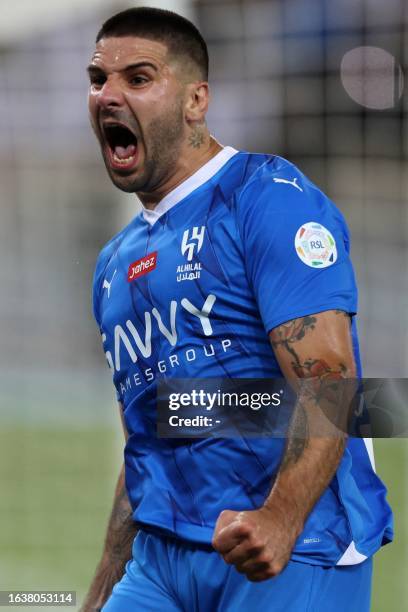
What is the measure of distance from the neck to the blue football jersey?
93mm

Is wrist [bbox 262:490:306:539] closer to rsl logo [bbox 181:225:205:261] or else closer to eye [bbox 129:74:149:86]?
rsl logo [bbox 181:225:205:261]

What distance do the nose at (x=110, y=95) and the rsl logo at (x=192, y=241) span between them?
379 mm

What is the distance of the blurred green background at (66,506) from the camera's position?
5.20 metres

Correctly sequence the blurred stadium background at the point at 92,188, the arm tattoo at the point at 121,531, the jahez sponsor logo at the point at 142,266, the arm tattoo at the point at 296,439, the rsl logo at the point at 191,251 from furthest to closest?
1. the blurred stadium background at the point at 92,188
2. the arm tattoo at the point at 121,531
3. the jahez sponsor logo at the point at 142,266
4. the rsl logo at the point at 191,251
5. the arm tattoo at the point at 296,439

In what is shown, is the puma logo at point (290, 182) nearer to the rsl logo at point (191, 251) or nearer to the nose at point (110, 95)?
the rsl logo at point (191, 251)

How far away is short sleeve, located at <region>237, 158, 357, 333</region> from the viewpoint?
93.0 inches

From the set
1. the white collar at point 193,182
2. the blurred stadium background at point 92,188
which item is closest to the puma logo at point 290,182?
the white collar at point 193,182

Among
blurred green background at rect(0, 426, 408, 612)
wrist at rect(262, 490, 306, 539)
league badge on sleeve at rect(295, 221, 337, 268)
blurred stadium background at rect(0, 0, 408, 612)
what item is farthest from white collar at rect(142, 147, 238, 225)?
blurred stadium background at rect(0, 0, 408, 612)

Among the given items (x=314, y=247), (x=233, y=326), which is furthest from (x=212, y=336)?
(x=314, y=247)

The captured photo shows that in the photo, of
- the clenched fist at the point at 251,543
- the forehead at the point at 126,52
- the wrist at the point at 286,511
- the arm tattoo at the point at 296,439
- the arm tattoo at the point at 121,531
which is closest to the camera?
the clenched fist at the point at 251,543

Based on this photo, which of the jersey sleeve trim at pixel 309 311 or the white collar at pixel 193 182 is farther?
Answer: the white collar at pixel 193 182

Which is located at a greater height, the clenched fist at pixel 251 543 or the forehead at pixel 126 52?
the forehead at pixel 126 52

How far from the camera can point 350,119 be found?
8.87 meters

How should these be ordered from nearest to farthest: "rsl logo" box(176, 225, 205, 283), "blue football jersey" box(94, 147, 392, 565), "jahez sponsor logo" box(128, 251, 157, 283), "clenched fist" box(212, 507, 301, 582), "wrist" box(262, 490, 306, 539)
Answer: "clenched fist" box(212, 507, 301, 582), "wrist" box(262, 490, 306, 539), "blue football jersey" box(94, 147, 392, 565), "rsl logo" box(176, 225, 205, 283), "jahez sponsor logo" box(128, 251, 157, 283)
